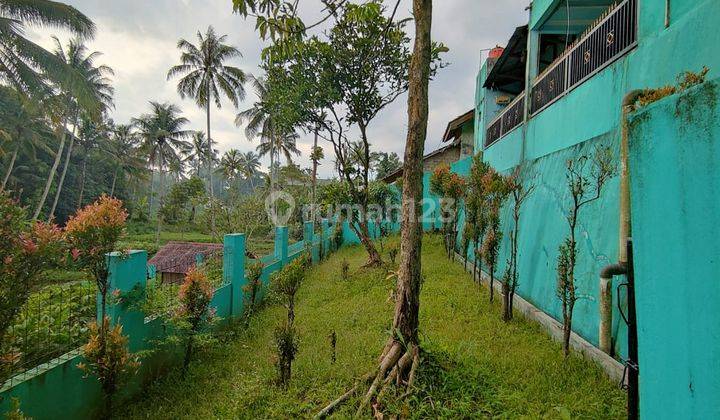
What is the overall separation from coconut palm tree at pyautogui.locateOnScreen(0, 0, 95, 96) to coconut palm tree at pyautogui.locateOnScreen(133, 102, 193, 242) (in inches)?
612

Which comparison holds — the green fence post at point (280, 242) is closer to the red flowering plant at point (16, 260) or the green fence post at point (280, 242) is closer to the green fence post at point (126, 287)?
the green fence post at point (126, 287)

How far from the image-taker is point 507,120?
927 cm

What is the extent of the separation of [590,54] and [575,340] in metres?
4.08

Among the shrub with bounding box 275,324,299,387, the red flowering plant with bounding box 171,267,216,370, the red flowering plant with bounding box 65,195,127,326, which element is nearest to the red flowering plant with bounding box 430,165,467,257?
Result: the shrub with bounding box 275,324,299,387

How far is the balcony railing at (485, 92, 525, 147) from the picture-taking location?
323 inches

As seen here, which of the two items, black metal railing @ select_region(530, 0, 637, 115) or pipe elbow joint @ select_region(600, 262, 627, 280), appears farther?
black metal railing @ select_region(530, 0, 637, 115)

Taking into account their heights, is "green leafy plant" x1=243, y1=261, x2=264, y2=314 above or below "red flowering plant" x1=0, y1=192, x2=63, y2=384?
below

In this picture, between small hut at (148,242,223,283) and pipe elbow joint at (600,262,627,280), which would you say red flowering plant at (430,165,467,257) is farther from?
small hut at (148,242,223,283)

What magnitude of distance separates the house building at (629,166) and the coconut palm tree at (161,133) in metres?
27.2

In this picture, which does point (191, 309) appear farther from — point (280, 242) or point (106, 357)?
point (280, 242)

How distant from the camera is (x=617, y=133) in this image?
14.2ft

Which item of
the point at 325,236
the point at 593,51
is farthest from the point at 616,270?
the point at 325,236

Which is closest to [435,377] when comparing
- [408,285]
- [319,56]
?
[408,285]

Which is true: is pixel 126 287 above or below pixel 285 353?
above
